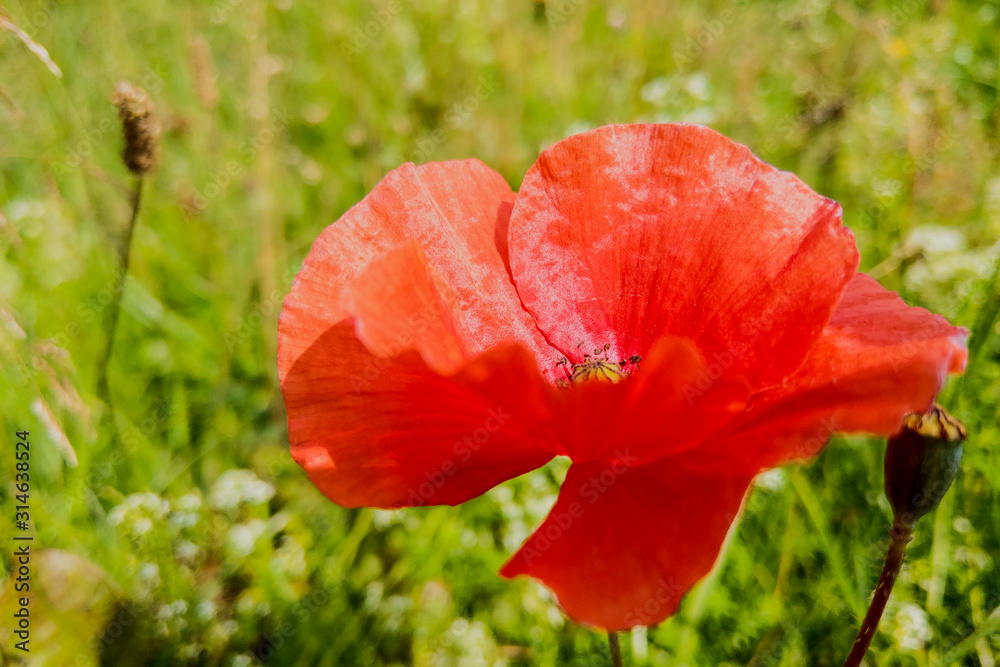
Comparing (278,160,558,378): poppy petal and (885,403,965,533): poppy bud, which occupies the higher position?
(278,160,558,378): poppy petal

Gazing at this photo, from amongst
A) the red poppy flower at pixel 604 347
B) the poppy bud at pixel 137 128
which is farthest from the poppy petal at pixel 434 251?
the poppy bud at pixel 137 128

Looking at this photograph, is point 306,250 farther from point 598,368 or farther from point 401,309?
point 401,309

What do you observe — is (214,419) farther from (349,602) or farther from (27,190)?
(27,190)

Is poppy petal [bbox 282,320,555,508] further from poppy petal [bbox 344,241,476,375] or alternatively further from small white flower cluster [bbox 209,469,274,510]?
small white flower cluster [bbox 209,469,274,510]

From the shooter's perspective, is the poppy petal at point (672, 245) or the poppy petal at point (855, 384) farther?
the poppy petal at point (672, 245)

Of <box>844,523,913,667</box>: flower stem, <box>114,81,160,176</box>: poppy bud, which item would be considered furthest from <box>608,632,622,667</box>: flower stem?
<box>114,81,160,176</box>: poppy bud

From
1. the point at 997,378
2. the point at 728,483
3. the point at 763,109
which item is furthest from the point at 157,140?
the point at 763,109

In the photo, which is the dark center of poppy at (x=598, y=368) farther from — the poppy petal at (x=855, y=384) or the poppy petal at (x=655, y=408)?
the poppy petal at (x=855, y=384)
